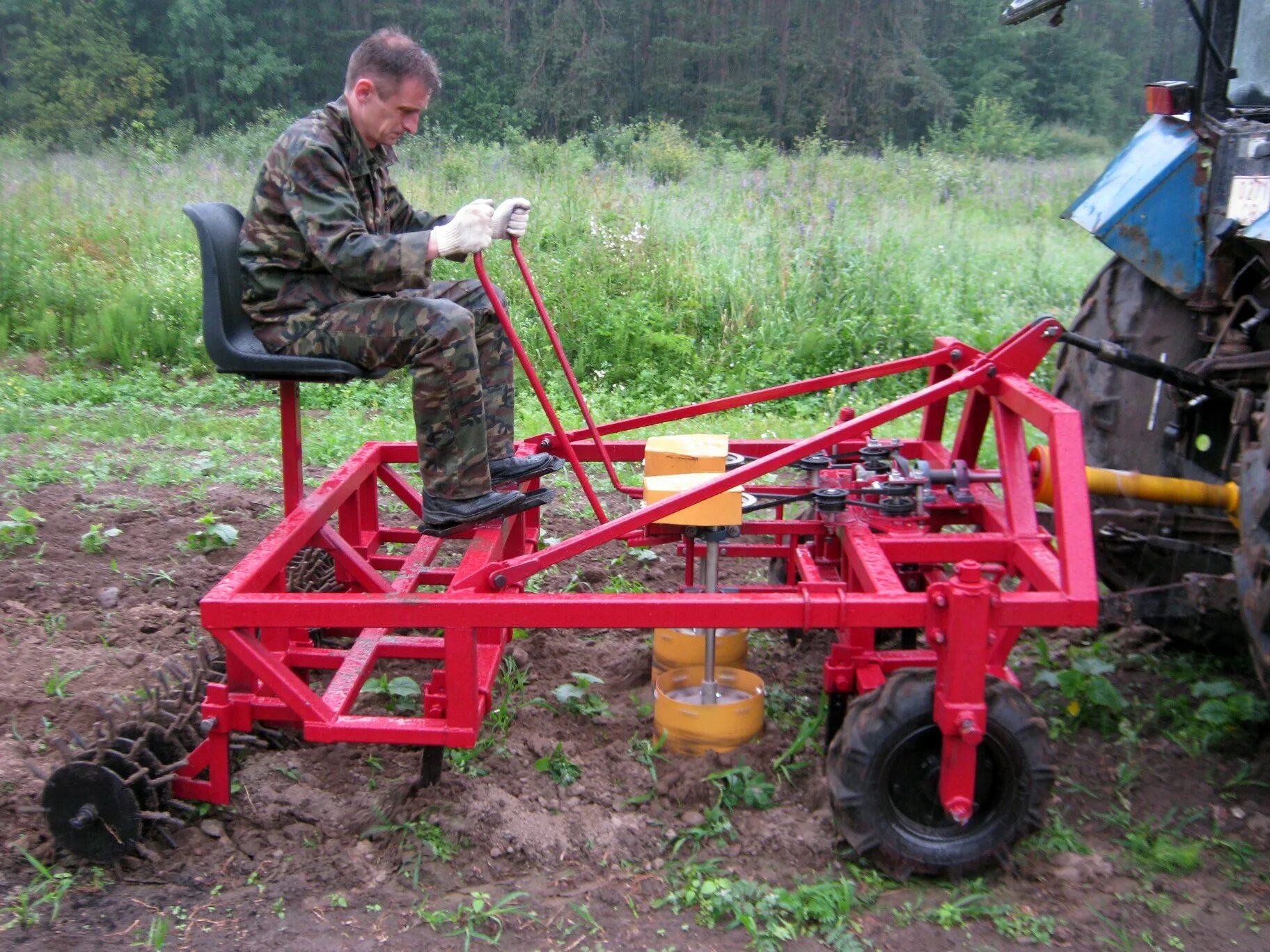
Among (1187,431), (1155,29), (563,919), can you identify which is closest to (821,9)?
(1155,29)

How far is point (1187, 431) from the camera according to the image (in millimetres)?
3529

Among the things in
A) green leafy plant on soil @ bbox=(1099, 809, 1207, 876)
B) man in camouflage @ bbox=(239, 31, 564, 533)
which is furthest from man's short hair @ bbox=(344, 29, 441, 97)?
green leafy plant on soil @ bbox=(1099, 809, 1207, 876)

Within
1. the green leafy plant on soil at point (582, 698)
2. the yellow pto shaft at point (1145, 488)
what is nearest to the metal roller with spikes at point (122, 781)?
the green leafy plant on soil at point (582, 698)

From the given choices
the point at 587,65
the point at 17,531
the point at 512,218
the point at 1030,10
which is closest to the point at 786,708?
the point at 512,218

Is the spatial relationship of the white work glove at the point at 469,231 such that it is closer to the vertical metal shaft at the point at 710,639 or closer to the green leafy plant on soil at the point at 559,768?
the vertical metal shaft at the point at 710,639

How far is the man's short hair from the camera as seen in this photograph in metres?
3.26

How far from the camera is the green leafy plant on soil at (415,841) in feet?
9.15

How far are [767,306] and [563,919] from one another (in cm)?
556

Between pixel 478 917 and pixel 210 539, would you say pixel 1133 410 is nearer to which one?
pixel 478 917

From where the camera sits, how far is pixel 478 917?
259 cm

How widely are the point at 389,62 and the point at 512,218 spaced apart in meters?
0.54

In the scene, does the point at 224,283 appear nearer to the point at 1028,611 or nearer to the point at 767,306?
the point at 1028,611

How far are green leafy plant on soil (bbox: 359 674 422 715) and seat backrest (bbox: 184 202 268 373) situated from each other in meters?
1.06

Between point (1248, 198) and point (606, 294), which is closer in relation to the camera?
point (1248, 198)
